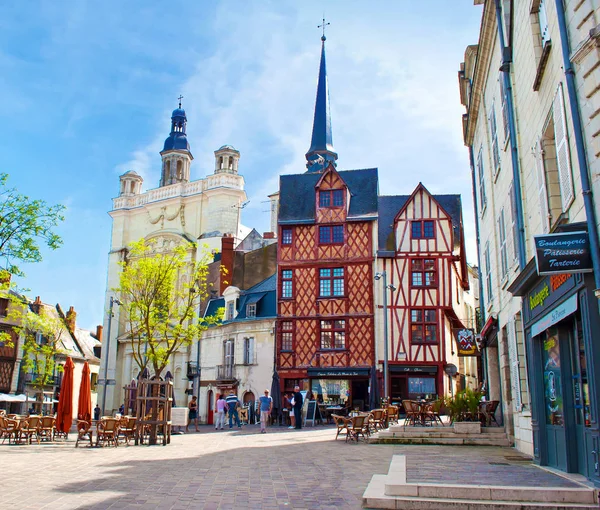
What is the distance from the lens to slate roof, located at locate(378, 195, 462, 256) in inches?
1113

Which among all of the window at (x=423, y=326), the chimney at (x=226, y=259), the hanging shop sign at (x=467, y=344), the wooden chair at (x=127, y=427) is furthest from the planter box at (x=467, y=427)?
the chimney at (x=226, y=259)

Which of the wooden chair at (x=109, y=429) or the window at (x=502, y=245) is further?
the wooden chair at (x=109, y=429)

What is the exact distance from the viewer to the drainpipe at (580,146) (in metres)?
6.51

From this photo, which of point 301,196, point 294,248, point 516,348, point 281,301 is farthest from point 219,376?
point 516,348

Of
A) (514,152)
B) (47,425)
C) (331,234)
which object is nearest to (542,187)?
(514,152)

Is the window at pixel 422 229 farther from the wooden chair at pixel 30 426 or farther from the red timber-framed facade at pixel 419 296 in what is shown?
the wooden chair at pixel 30 426

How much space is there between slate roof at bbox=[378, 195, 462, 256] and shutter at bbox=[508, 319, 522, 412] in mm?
15728

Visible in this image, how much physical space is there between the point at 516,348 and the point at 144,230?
3664 cm

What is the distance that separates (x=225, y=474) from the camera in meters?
8.90

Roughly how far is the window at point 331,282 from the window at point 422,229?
365 centimetres

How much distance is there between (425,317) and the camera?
89.2ft

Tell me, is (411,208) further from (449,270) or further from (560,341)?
(560,341)

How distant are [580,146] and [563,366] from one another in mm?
2977

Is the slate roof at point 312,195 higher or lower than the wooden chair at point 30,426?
higher
